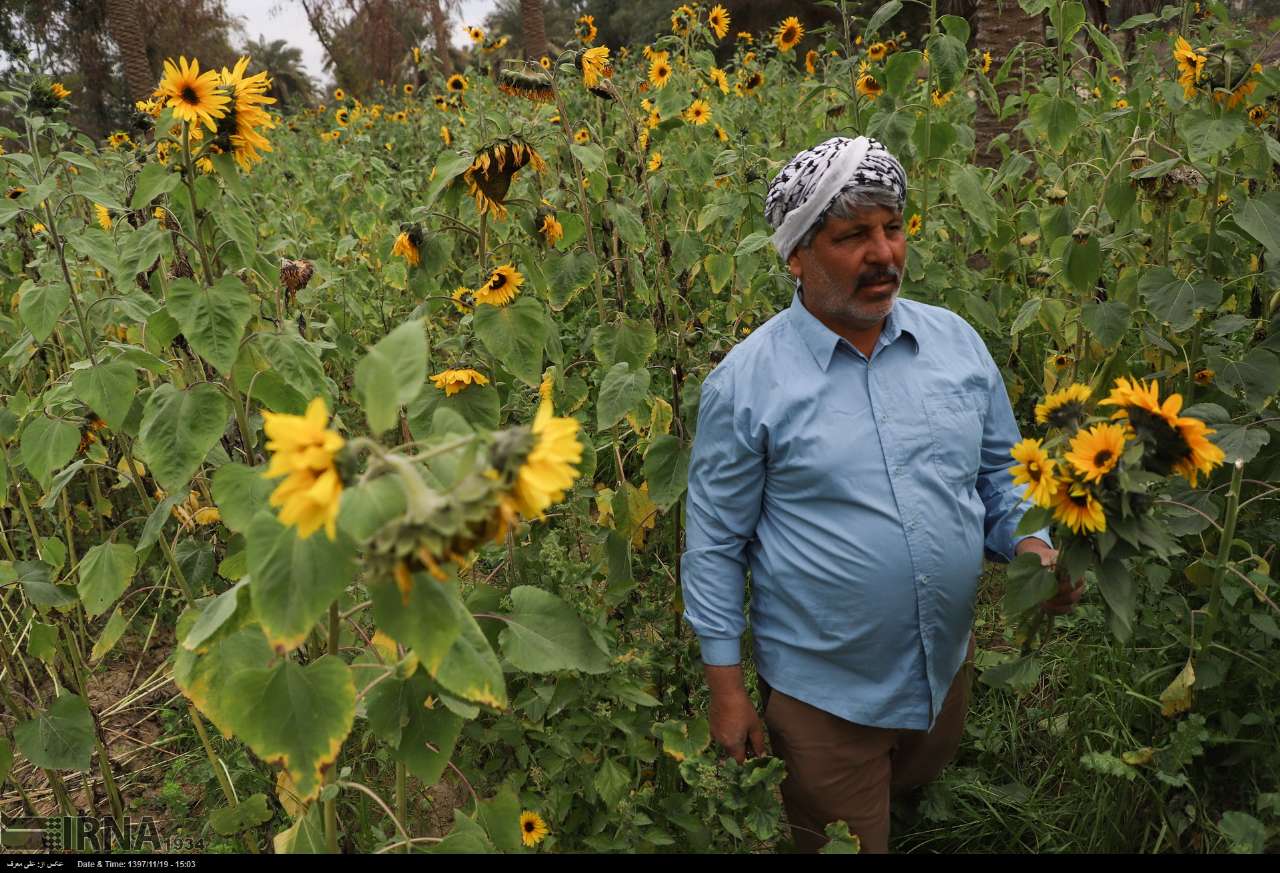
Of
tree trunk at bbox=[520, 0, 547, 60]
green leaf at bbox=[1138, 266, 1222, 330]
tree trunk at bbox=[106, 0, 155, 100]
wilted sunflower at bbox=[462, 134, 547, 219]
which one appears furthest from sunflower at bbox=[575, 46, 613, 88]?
tree trunk at bbox=[106, 0, 155, 100]

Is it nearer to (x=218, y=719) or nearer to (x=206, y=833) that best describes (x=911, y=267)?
(x=218, y=719)

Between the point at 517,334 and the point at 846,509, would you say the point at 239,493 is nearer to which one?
the point at 517,334

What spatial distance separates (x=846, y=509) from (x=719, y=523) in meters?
0.27

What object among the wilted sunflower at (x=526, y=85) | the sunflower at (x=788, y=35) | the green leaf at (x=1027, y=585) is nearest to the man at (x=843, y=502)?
the green leaf at (x=1027, y=585)

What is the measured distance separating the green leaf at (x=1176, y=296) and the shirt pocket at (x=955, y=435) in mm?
637

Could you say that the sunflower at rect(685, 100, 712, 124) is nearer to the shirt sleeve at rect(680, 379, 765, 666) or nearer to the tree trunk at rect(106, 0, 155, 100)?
the shirt sleeve at rect(680, 379, 765, 666)

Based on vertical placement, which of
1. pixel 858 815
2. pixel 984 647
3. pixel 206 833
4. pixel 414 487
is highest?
pixel 414 487

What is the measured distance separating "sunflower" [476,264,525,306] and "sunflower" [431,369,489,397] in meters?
0.20

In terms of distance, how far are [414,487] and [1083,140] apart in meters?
3.41

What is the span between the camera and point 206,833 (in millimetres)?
2432

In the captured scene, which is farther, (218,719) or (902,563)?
(902,563)

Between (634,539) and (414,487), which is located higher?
(414,487)

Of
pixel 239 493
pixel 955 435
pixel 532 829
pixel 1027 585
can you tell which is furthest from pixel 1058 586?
pixel 239 493

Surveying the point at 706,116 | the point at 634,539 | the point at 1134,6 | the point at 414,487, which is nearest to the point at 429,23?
the point at 1134,6
